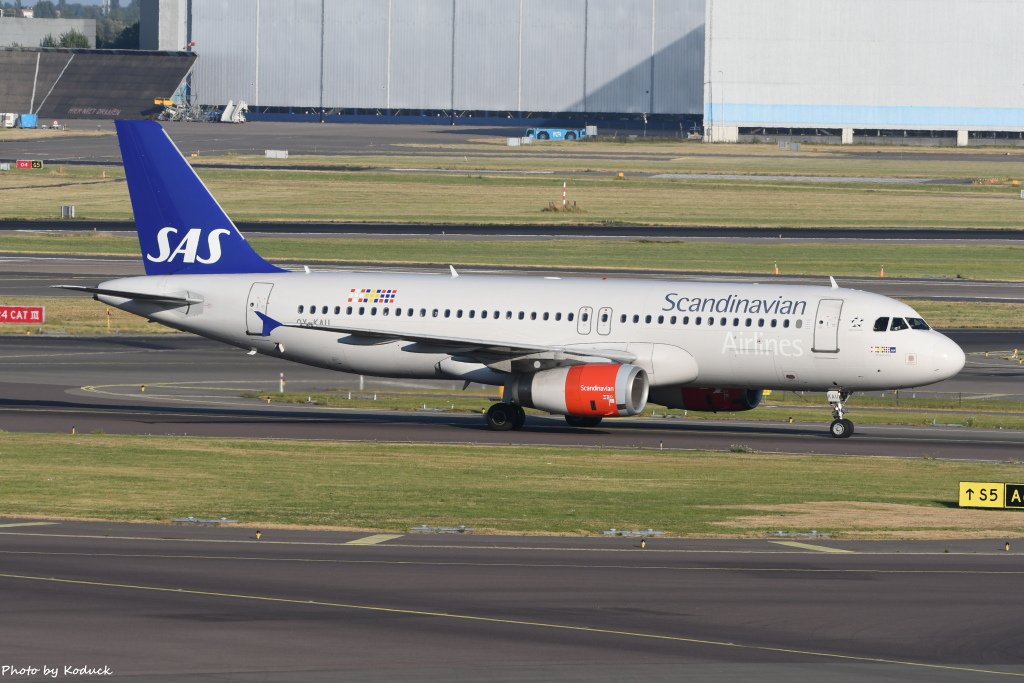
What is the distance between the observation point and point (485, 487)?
36.2 meters

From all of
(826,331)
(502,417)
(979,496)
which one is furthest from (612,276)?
(979,496)

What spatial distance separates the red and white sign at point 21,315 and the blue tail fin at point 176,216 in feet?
71.4

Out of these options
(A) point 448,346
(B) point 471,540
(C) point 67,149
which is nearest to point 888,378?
(A) point 448,346

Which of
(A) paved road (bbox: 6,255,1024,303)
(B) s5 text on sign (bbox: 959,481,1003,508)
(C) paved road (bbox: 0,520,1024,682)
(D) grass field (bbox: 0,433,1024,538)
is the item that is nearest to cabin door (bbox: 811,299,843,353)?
(D) grass field (bbox: 0,433,1024,538)

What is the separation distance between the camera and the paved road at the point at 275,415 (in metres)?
46.3

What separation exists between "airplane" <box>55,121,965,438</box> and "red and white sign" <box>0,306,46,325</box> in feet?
70.2

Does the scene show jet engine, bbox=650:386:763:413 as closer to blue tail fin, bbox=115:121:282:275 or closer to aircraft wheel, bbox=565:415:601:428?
aircraft wheel, bbox=565:415:601:428

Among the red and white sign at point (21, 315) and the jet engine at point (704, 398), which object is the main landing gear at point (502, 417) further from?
the red and white sign at point (21, 315)

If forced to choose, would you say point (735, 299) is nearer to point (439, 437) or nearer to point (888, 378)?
point (888, 378)

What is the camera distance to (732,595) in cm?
2450

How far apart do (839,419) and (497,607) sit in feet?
87.5

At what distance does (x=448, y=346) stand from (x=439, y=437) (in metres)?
3.03

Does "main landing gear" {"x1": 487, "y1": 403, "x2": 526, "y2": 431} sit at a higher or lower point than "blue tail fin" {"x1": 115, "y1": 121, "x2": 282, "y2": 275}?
lower

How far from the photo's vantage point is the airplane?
46.9 meters
